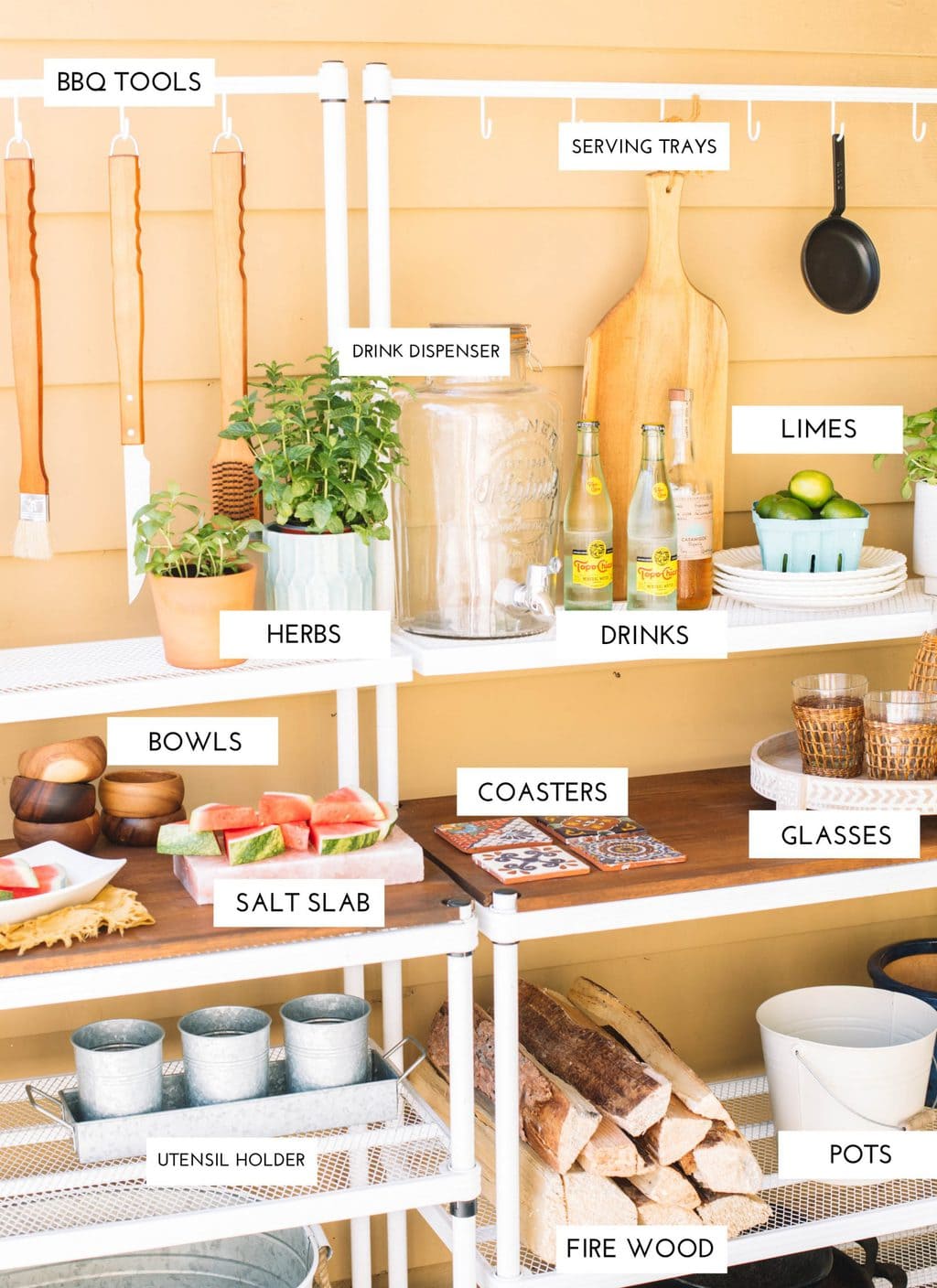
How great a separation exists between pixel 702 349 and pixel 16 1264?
149 cm

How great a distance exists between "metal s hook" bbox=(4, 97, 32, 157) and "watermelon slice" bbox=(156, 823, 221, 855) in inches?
33.7

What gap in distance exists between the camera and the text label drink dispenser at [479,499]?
1977 millimetres

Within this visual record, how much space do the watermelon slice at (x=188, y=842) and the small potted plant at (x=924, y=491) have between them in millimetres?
1125

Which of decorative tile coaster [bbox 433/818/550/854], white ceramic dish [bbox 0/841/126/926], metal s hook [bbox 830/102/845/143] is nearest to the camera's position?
white ceramic dish [bbox 0/841/126/926]

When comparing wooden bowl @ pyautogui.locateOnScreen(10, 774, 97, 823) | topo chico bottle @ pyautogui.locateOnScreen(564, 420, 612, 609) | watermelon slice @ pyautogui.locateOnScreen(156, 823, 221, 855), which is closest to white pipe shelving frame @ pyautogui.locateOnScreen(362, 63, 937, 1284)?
topo chico bottle @ pyautogui.locateOnScreen(564, 420, 612, 609)

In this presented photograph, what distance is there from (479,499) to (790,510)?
451 mm

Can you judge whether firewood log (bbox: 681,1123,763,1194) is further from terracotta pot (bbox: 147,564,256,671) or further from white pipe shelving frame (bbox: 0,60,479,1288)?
terracotta pot (bbox: 147,564,256,671)

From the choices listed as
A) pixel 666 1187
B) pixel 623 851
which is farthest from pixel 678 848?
pixel 666 1187

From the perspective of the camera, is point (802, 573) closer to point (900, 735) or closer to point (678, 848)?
point (900, 735)

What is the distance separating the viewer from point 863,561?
223 centimetres

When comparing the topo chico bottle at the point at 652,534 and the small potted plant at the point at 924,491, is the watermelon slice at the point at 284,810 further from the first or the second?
the small potted plant at the point at 924,491

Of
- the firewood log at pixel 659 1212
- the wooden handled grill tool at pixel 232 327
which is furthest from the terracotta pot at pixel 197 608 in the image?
the firewood log at pixel 659 1212

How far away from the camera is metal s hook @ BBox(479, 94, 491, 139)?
6.58 ft

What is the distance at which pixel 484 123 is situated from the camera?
208 cm
